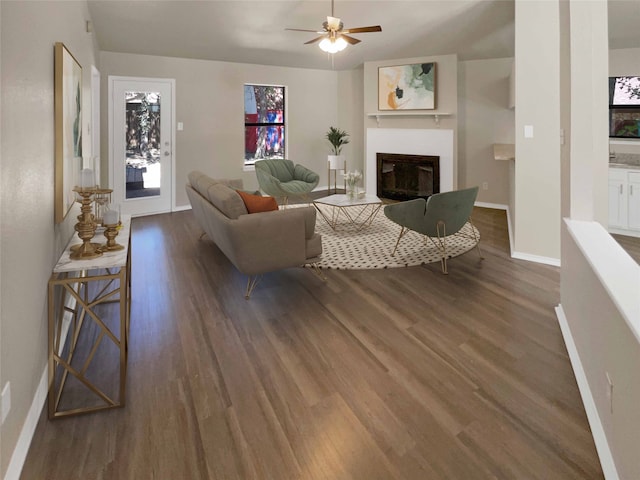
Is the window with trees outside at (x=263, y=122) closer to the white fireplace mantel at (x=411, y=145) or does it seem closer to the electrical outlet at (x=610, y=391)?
the white fireplace mantel at (x=411, y=145)

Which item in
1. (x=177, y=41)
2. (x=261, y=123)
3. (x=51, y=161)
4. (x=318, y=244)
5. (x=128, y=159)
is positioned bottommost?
(x=318, y=244)

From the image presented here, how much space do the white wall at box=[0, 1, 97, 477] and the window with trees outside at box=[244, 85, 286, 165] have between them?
522 cm

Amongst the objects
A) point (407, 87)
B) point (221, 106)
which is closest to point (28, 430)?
point (221, 106)

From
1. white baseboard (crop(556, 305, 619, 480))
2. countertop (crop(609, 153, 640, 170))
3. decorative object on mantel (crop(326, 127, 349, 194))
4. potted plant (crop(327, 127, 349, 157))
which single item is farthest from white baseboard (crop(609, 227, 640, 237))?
potted plant (crop(327, 127, 349, 157))

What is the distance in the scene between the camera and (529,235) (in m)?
4.13

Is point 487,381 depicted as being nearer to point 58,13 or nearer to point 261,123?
point 58,13

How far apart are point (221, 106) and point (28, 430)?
6.15 meters

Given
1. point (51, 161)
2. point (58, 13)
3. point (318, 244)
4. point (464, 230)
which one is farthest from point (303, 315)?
point (464, 230)

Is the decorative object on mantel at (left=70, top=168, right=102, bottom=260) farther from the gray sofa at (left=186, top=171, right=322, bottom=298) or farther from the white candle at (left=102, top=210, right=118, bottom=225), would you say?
the gray sofa at (left=186, top=171, right=322, bottom=298)

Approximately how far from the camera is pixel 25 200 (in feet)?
5.66

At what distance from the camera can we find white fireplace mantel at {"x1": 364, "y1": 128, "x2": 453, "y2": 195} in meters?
7.03

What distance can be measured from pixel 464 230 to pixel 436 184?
1983 millimetres

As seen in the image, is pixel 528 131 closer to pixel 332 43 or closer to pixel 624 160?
pixel 332 43

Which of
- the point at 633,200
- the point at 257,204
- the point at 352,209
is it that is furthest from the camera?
the point at 352,209
